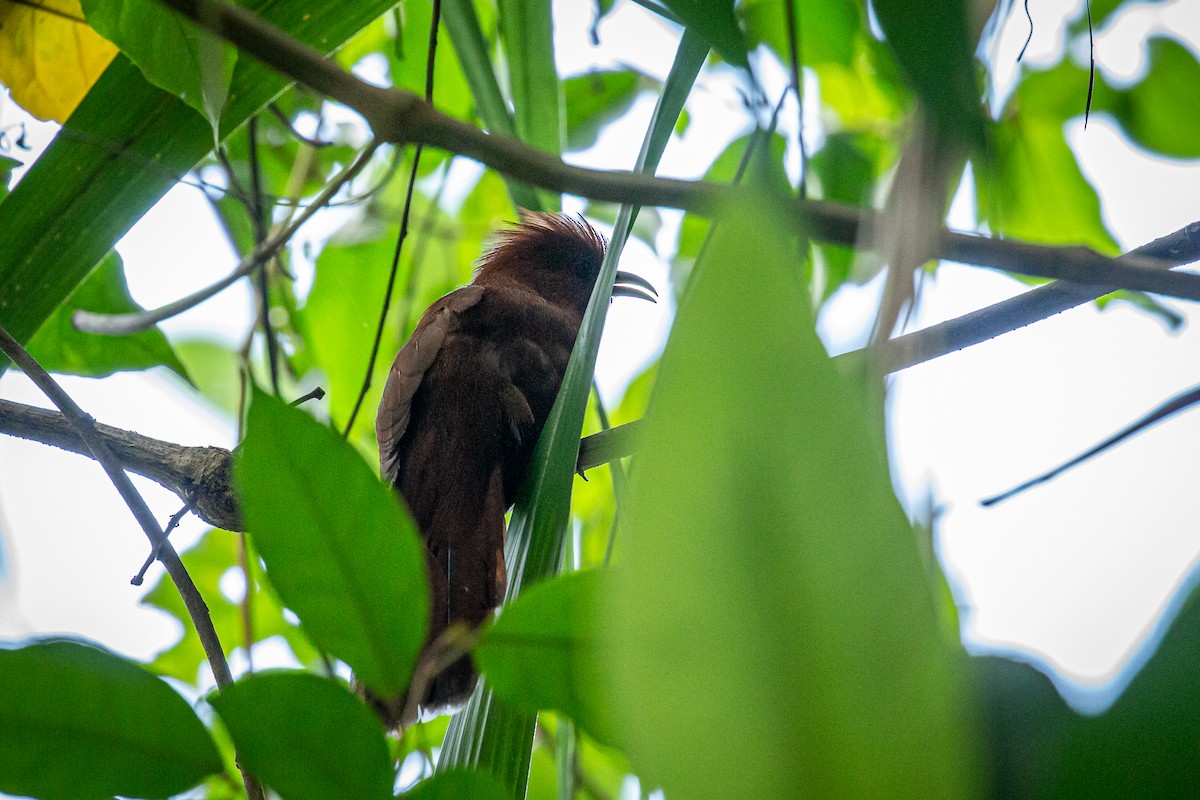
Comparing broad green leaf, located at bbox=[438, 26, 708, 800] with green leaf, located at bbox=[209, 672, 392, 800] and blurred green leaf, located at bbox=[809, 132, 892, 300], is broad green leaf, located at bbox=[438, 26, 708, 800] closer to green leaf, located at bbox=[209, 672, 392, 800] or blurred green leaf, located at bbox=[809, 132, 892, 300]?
green leaf, located at bbox=[209, 672, 392, 800]

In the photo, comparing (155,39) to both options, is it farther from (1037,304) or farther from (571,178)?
(1037,304)

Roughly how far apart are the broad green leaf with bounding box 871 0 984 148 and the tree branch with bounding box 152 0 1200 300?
6 cm

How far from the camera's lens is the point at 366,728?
1.19 feet

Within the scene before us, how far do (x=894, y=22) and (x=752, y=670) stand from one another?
8.8 inches

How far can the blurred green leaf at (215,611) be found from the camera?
1825mm

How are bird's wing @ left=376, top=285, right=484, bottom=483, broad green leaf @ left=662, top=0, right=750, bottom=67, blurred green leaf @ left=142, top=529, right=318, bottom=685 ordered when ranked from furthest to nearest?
blurred green leaf @ left=142, top=529, right=318, bottom=685 → bird's wing @ left=376, top=285, right=484, bottom=483 → broad green leaf @ left=662, top=0, right=750, bottom=67

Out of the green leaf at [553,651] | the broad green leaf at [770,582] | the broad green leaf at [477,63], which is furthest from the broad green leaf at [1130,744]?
the broad green leaf at [477,63]

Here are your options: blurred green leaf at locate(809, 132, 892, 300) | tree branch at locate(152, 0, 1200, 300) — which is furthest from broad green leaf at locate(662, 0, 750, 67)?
blurred green leaf at locate(809, 132, 892, 300)

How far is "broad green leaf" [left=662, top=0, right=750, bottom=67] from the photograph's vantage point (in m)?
0.53

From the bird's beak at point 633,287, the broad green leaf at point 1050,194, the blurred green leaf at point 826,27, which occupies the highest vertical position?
the bird's beak at point 633,287

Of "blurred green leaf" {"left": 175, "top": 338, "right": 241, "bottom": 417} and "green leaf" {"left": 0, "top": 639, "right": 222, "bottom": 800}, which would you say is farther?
"blurred green leaf" {"left": 175, "top": 338, "right": 241, "bottom": 417}

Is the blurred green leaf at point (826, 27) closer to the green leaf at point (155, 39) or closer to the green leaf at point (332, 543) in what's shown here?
the green leaf at point (155, 39)

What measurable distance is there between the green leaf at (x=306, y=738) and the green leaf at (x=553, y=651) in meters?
0.05

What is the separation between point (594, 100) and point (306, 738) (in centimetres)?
172
